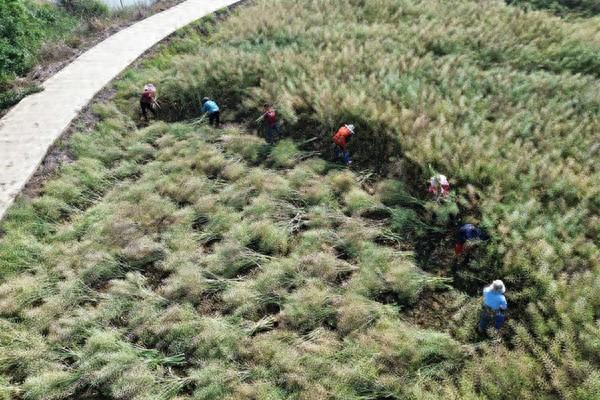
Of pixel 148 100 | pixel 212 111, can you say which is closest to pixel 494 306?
pixel 212 111

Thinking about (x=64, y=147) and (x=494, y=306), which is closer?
(x=494, y=306)

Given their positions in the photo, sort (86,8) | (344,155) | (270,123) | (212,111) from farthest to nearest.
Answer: (86,8), (212,111), (270,123), (344,155)

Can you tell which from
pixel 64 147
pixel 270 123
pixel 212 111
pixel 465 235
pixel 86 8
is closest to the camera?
pixel 465 235

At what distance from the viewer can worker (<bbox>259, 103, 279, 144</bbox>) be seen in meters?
12.1

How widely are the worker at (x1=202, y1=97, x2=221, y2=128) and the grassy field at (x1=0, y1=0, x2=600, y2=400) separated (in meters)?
0.52

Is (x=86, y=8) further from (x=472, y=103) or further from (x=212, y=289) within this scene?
(x=212, y=289)

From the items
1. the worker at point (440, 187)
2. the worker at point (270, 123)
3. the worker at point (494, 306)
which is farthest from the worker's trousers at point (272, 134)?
the worker at point (494, 306)

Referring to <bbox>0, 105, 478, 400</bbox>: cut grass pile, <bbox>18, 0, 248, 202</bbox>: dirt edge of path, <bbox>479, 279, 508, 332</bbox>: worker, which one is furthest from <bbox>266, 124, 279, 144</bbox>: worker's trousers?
<bbox>479, 279, 508, 332</bbox>: worker

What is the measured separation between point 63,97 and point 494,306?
13.5 metres

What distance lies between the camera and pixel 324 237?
912cm

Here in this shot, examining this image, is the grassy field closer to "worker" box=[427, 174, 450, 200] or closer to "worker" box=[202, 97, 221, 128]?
"worker" box=[427, 174, 450, 200]

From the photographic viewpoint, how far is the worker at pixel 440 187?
927 cm

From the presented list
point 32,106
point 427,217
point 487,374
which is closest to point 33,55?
point 32,106

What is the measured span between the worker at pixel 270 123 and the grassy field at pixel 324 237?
1.42 feet
